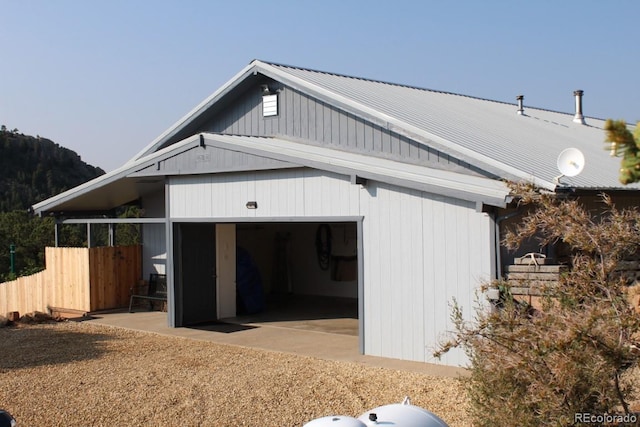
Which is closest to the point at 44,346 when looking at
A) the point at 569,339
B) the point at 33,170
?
the point at 569,339

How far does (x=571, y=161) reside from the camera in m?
8.37

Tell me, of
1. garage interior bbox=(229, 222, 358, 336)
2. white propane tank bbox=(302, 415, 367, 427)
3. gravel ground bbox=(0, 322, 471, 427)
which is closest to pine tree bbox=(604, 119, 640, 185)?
white propane tank bbox=(302, 415, 367, 427)

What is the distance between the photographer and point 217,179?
535 inches

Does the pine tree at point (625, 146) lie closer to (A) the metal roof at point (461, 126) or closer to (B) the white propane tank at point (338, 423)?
(B) the white propane tank at point (338, 423)

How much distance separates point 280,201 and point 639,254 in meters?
5.70

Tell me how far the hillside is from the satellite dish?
118 feet

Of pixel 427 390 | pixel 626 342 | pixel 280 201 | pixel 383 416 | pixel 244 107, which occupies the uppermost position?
pixel 244 107

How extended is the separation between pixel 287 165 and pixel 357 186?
4.60 feet

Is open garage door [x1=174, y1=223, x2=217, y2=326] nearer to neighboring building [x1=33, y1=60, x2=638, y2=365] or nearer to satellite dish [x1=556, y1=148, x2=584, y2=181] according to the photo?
neighboring building [x1=33, y1=60, x2=638, y2=365]

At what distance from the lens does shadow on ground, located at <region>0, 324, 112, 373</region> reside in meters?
11.3

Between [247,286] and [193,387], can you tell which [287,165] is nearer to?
[193,387]

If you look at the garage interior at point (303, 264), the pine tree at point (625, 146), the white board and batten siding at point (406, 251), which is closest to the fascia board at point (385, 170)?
the white board and batten siding at point (406, 251)

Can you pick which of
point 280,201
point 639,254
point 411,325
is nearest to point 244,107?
point 280,201

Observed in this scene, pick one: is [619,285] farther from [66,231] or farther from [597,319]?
[66,231]
